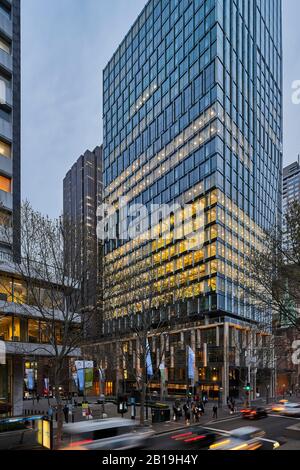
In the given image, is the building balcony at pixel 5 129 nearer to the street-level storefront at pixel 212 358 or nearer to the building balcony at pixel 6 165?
the building balcony at pixel 6 165

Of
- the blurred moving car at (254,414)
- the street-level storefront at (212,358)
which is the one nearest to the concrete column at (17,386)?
the blurred moving car at (254,414)

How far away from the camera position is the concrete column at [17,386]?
1320 inches

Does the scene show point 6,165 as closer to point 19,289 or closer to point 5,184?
point 5,184

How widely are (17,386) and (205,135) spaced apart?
2072 inches

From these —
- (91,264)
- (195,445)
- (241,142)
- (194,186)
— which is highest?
(241,142)

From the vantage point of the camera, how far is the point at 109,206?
110 meters

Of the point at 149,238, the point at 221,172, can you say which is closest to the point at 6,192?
the point at 221,172

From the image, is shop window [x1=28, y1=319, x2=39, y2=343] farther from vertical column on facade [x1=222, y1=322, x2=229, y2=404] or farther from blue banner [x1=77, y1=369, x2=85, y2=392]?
vertical column on facade [x1=222, y1=322, x2=229, y2=404]

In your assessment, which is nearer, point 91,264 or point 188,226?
point 91,264

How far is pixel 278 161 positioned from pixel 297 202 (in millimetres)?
78656

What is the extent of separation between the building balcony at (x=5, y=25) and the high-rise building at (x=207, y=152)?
3157 centimetres
